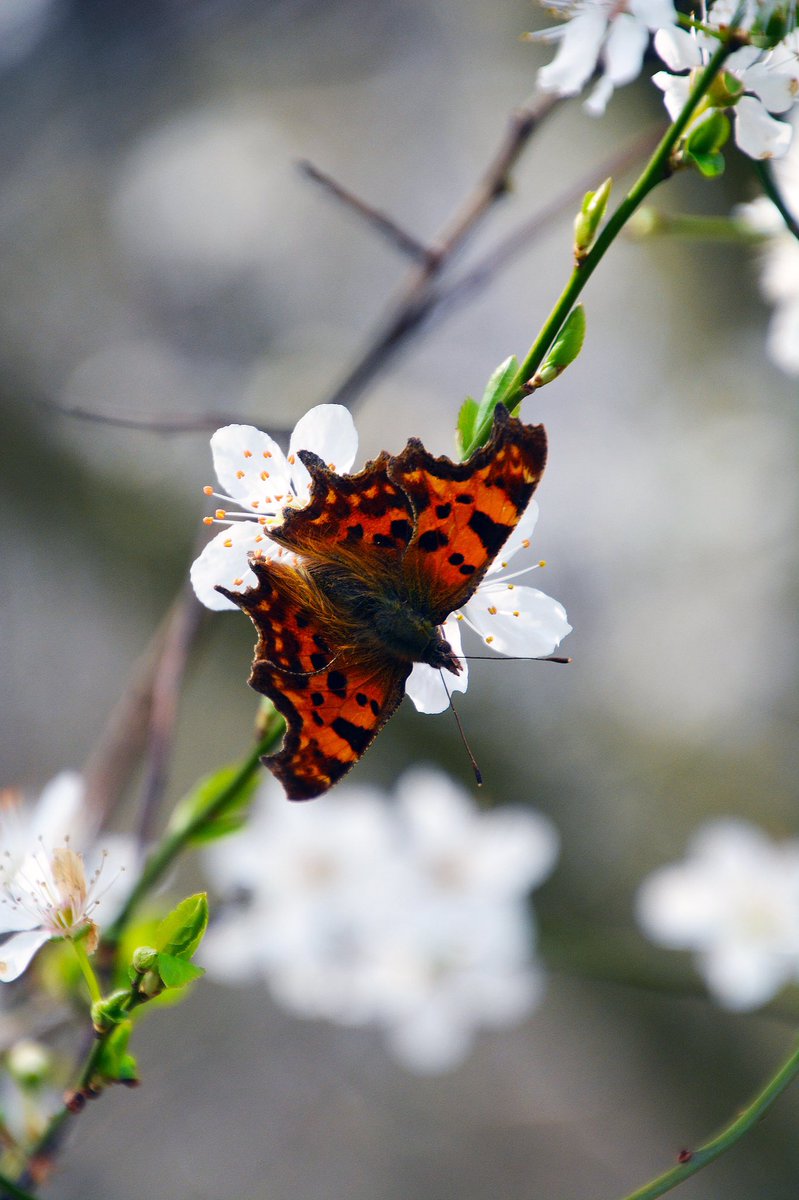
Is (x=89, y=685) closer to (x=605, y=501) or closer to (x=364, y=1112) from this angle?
(x=364, y=1112)

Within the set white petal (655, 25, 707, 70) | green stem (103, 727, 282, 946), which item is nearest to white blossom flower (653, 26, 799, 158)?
white petal (655, 25, 707, 70)

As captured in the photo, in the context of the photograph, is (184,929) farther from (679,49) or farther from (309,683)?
(679,49)

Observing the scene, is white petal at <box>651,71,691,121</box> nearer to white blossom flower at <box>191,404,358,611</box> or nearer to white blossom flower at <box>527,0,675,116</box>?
white blossom flower at <box>527,0,675,116</box>

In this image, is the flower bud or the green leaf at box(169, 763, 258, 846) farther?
the green leaf at box(169, 763, 258, 846)

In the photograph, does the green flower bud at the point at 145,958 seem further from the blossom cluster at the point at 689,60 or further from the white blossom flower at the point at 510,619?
the blossom cluster at the point at 689,60

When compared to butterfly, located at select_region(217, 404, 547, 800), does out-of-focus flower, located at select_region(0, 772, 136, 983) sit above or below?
below

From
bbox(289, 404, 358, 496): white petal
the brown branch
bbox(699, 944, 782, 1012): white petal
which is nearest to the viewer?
bbox(289, 404, 358, 496): white petal

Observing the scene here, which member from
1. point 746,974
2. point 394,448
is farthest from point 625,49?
point 394,448
